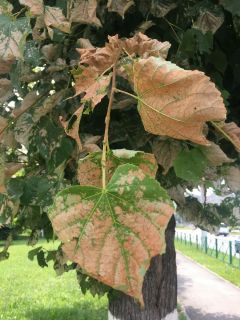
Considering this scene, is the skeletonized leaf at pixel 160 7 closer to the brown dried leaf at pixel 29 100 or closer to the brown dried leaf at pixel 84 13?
the brown dried leaf at pixel 84 13

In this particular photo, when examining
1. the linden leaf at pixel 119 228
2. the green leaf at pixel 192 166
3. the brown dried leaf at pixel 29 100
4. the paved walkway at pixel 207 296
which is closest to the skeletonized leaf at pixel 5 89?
the brown dried leaf at pixel 29 100

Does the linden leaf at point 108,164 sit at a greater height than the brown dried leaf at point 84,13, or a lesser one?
lesser

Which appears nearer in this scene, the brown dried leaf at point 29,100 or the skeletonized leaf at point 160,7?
the brown dried leaf at point 29,100

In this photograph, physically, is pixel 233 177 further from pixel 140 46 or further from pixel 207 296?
pixel 207 296

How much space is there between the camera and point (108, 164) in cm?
87

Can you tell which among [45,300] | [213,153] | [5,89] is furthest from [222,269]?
[213,153]

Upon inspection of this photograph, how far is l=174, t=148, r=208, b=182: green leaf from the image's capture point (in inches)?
60.2

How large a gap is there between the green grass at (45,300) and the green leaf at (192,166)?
574cm

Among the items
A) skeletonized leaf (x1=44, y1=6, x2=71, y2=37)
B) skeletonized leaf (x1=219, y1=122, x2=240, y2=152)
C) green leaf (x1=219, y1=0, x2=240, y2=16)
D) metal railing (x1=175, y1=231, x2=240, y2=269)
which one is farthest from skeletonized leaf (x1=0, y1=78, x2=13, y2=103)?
metal railing (x1=175, y1=231, x2=240, y2=269)

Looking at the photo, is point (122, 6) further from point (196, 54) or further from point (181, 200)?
point (181, 200)

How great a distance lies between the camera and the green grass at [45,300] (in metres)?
9.64

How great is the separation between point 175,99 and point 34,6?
76 centimetres

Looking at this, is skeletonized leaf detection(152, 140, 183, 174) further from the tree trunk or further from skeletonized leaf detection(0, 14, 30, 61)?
the tree trunk

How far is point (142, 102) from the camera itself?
0.80 metres
